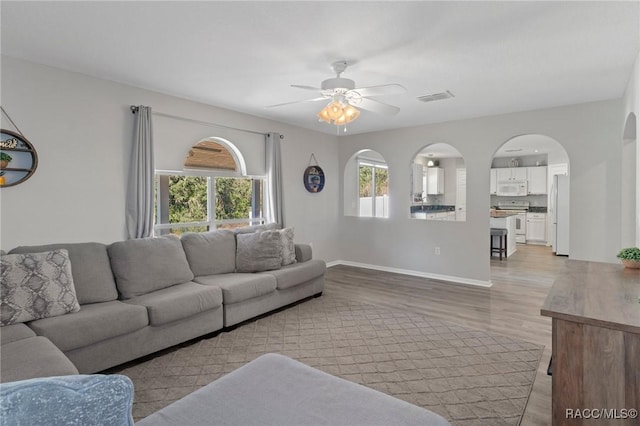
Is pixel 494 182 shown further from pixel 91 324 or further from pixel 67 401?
pixel 67 401

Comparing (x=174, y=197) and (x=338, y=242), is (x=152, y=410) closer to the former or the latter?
(x=174, y=197)

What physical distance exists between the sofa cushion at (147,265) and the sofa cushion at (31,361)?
3.27 feet

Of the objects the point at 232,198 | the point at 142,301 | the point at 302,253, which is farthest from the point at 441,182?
the point at 142,301

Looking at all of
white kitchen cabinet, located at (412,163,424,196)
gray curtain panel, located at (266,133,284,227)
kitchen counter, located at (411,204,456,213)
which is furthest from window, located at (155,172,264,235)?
white kitchen cabinet, located at (412,163,424,196)

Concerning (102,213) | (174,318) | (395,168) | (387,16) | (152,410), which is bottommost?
(152,410)

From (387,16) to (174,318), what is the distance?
2799 millimetres

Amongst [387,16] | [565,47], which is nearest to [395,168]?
[565,47]

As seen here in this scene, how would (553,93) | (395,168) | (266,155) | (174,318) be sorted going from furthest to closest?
(395,168) < (266,155) < (553,93) < (174,318)

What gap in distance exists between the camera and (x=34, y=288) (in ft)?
8.03

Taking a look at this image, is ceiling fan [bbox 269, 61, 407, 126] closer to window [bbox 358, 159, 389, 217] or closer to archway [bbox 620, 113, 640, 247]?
archway [bbox 620, 113, 640, 247]

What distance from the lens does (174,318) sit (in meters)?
2.91

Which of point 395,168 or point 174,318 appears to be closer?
point 174,318

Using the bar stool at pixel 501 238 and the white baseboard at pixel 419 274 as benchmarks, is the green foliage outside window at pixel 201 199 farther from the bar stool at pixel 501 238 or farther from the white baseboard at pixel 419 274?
the bar stool at pixel 501 238

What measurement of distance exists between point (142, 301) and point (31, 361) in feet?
3.53
